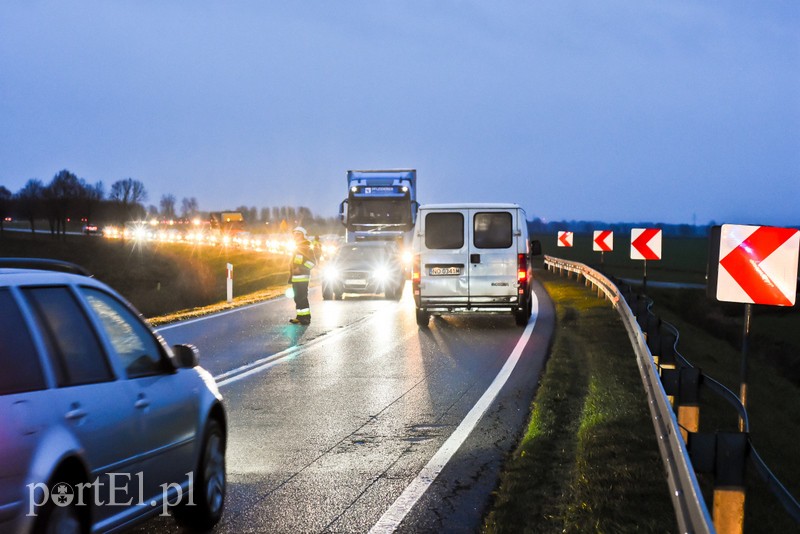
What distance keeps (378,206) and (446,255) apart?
19.0 m

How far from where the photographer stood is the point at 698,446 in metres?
5.99

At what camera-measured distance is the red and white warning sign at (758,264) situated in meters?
8.67

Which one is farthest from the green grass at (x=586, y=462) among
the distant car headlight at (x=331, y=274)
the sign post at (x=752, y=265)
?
the distant car headlight at (x=331, y=274)

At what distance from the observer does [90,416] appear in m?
5.02

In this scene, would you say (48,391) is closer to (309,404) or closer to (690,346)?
(309,404)

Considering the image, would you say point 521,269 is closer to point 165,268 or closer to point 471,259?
point 471,259

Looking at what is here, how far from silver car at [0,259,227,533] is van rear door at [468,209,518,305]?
14224mm

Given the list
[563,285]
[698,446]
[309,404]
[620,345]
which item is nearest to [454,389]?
[309,404]

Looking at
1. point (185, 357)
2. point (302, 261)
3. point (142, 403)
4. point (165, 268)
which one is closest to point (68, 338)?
point (142, 403)

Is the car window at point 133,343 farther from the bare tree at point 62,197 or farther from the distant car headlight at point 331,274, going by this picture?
the bare tree at point 62,197

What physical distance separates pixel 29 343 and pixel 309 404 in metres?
7.19

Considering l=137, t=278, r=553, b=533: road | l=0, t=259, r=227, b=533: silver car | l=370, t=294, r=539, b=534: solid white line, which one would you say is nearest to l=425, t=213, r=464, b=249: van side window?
l=137, t=278, r=553, b=533: road

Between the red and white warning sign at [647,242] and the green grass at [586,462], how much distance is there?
10.4m

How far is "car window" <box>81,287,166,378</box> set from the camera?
5.79 metres
